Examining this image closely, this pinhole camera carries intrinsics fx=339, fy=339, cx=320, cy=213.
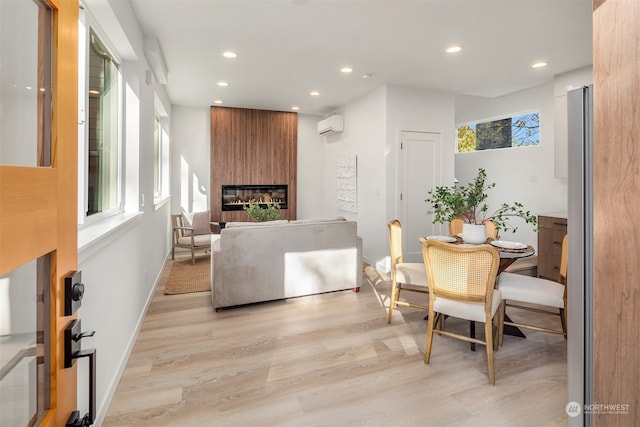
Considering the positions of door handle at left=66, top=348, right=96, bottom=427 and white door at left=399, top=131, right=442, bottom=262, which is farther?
white door at left=399, top=131, right=442, bottom=262

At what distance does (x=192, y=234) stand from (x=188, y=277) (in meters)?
0.80

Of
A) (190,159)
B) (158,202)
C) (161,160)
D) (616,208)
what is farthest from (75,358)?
(190,159)

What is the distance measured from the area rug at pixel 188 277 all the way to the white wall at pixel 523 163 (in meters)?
4.58

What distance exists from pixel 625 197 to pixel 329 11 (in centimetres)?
256

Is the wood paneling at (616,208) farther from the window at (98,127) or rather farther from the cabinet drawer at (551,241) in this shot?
the cabinet drawer at (551,241)

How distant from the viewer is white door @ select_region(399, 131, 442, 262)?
5.02 meters

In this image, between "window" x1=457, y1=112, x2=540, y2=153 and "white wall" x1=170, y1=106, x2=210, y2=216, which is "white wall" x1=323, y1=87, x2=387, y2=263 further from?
"white wall" x1=170, y1=106, x2=210, y2=216

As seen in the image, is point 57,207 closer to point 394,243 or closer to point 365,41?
point 394,243

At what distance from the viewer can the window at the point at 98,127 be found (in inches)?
77.6

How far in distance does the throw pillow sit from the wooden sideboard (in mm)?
5012

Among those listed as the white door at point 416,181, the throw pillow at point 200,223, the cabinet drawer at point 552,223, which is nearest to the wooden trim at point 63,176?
the white door at point 416,181

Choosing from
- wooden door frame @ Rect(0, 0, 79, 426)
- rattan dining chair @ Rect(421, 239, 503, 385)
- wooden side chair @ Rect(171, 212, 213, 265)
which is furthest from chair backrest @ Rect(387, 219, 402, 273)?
wooden side chair @ Rect(171, 212, 213, 265)

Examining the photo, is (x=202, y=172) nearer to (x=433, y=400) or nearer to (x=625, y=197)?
(x=433, y=400)

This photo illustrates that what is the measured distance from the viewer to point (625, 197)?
110cm
